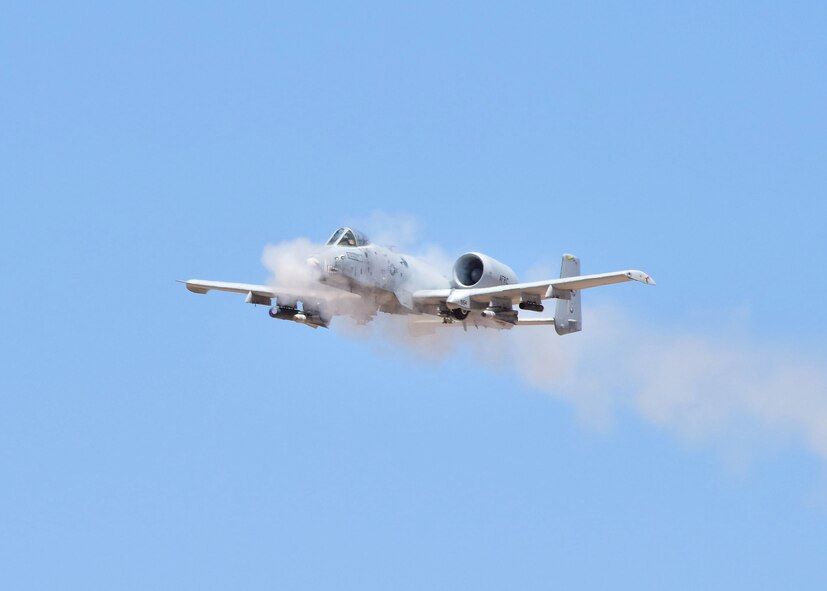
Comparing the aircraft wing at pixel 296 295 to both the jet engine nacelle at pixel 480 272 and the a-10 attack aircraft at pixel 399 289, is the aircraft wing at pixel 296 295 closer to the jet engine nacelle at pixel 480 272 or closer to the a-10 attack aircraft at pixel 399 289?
the a-10 attack aircraft at pixel 399 289

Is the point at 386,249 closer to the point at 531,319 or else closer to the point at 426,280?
the point at 426,280

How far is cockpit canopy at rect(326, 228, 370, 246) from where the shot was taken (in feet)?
166

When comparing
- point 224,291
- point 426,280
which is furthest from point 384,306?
point 224,291

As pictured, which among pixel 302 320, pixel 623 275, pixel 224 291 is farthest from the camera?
pixel 224 291

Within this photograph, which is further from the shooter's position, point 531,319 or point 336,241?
point 531,319

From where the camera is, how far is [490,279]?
5253 centimetres

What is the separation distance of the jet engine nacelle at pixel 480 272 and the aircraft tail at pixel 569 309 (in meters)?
3.06

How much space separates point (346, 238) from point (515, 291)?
541 cm

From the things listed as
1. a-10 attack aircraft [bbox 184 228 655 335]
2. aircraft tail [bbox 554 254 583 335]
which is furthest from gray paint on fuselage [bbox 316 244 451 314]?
aircraft tail [bbox 554 254 583 335]

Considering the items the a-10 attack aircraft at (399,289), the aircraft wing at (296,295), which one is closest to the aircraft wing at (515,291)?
the a-10 attack aircraft at (399,289)

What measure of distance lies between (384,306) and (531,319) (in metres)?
6.07

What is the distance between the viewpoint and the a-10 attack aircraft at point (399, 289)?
50219mm

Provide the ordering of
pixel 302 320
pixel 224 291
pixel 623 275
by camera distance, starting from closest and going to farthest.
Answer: pixel 623 275
pixel 302 320
pixel 224 291

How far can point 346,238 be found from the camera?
50688 millimetres
